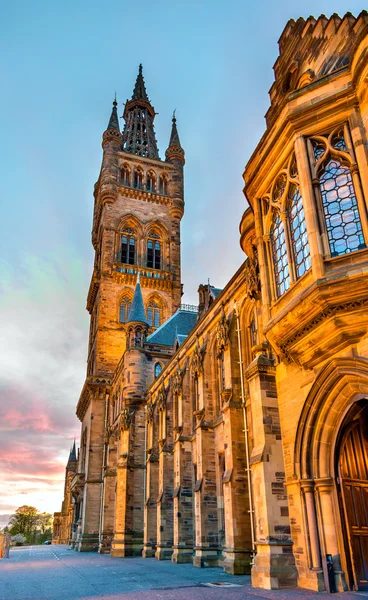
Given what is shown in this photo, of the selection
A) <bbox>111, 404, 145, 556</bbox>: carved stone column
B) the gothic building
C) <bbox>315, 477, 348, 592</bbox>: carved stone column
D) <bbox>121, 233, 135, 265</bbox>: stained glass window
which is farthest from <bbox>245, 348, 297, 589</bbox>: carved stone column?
<bbox>121, 233, 135, 265</bbox>: stained glass window

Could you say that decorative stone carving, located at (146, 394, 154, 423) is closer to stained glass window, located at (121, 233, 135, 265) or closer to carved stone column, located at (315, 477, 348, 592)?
carved stone column, located at (315, 477, 348, 592)

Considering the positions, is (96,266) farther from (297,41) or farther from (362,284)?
(362,284)

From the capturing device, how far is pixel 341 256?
1066cm

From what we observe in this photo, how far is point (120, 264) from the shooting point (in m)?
50.8

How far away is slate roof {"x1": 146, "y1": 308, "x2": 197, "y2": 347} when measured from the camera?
3838 centimetres

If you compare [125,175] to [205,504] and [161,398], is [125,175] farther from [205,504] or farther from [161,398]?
[205,504]

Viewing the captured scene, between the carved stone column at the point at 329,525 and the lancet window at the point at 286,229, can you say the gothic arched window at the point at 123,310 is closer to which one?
the lancet window at the point at 286,229

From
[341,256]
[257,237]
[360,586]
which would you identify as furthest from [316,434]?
[257,237]

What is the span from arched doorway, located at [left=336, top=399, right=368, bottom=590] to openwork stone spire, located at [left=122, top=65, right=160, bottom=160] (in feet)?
177

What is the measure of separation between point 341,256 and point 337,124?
3496 millimetres

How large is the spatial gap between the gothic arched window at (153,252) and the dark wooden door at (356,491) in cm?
4131

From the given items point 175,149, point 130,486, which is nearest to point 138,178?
point 175,149

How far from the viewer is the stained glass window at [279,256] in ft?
42.4

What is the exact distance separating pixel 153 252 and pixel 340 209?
43.4 meters
